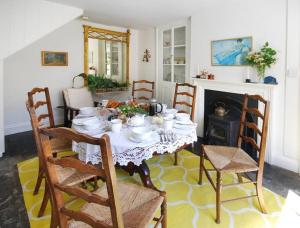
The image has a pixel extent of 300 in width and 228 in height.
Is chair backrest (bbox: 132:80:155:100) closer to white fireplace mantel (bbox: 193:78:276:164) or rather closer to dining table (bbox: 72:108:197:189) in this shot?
white fireplace mantel (bbox: 193:78:276:164)

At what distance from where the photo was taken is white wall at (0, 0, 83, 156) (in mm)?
2947

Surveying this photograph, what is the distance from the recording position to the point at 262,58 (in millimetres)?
2801

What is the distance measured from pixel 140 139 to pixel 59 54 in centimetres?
358

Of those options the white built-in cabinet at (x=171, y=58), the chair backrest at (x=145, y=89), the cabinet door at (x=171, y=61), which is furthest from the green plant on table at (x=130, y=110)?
the cabinet door at (x=171, y=61)

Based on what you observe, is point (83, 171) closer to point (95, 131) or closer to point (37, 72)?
point (95, 131)

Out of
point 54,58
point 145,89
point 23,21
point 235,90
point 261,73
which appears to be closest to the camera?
point 261,73

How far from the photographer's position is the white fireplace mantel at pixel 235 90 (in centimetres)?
290

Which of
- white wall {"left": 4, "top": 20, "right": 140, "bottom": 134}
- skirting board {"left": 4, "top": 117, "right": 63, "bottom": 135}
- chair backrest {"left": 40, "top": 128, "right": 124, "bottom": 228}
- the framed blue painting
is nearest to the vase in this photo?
the framed blue painting

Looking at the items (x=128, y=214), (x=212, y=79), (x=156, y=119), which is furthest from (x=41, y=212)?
(x=212, y=79)

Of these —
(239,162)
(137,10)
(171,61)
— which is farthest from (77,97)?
(239,162)

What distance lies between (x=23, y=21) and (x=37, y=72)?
4.44 feet

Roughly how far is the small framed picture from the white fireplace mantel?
265cm

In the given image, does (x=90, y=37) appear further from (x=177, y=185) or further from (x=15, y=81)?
(x=177, y=185)

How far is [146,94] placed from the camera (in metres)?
5.54
